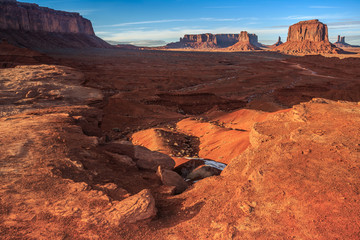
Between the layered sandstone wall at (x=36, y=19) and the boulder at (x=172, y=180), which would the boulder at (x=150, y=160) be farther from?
the layered sandstone wall at (x=36, y=19)

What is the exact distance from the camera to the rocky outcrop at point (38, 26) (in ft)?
240

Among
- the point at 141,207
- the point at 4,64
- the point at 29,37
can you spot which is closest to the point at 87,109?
the point at 141,207

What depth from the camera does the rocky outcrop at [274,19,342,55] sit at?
104 m

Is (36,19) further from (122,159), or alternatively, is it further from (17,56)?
(122,159)

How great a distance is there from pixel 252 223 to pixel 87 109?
26.8ft

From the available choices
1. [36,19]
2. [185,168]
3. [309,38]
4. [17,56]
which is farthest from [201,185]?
[309,38]

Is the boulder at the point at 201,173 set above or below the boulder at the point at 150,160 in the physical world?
below

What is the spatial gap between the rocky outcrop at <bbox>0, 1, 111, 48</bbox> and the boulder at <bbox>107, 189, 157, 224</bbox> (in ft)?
255

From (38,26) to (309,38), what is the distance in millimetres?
114115

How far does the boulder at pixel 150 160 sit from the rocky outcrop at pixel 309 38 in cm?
10938

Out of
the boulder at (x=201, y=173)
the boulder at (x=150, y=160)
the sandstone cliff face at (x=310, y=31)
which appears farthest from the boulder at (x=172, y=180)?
the sandstone cliff face at (x=310, y=31)

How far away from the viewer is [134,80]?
3069 centimetres

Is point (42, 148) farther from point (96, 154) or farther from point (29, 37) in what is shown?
point (29, 37)

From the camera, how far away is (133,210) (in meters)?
3.69
